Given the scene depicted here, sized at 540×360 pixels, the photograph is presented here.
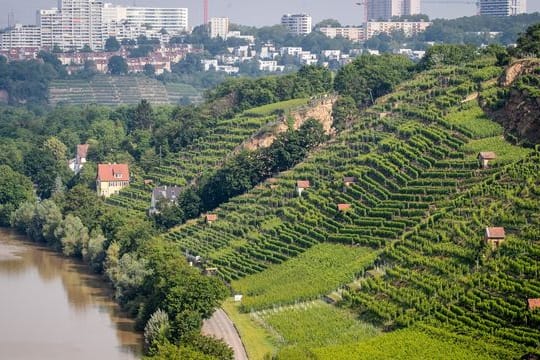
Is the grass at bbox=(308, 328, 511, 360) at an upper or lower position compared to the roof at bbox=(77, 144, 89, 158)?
lower

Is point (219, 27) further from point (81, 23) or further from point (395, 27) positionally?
point (395, 27)

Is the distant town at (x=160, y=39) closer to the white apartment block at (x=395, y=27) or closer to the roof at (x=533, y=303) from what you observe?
the white apartment block at (x=395, y=27)

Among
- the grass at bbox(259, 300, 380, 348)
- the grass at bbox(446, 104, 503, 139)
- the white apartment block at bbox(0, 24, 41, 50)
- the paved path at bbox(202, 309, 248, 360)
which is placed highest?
the white apartment block at bbox(0, 24, 41, 50)

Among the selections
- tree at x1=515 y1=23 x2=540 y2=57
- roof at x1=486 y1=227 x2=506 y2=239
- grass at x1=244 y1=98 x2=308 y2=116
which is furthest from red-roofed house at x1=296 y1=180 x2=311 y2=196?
roof at x1=486 y1=227 x2=506 y2=239

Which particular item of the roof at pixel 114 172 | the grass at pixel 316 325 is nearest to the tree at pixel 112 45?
the roof at pixel 114 172

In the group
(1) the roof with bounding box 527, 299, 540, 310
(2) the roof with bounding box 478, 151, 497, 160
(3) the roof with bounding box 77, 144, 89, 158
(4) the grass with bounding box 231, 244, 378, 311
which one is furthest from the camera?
(3) the roof with bounding box 77, 144, 89, 158

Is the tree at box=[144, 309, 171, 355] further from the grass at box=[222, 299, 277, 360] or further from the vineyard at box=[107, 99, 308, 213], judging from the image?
the vineyard at box=[107, 99, 308, 213]

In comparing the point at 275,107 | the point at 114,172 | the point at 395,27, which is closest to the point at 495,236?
the point at 275,107
